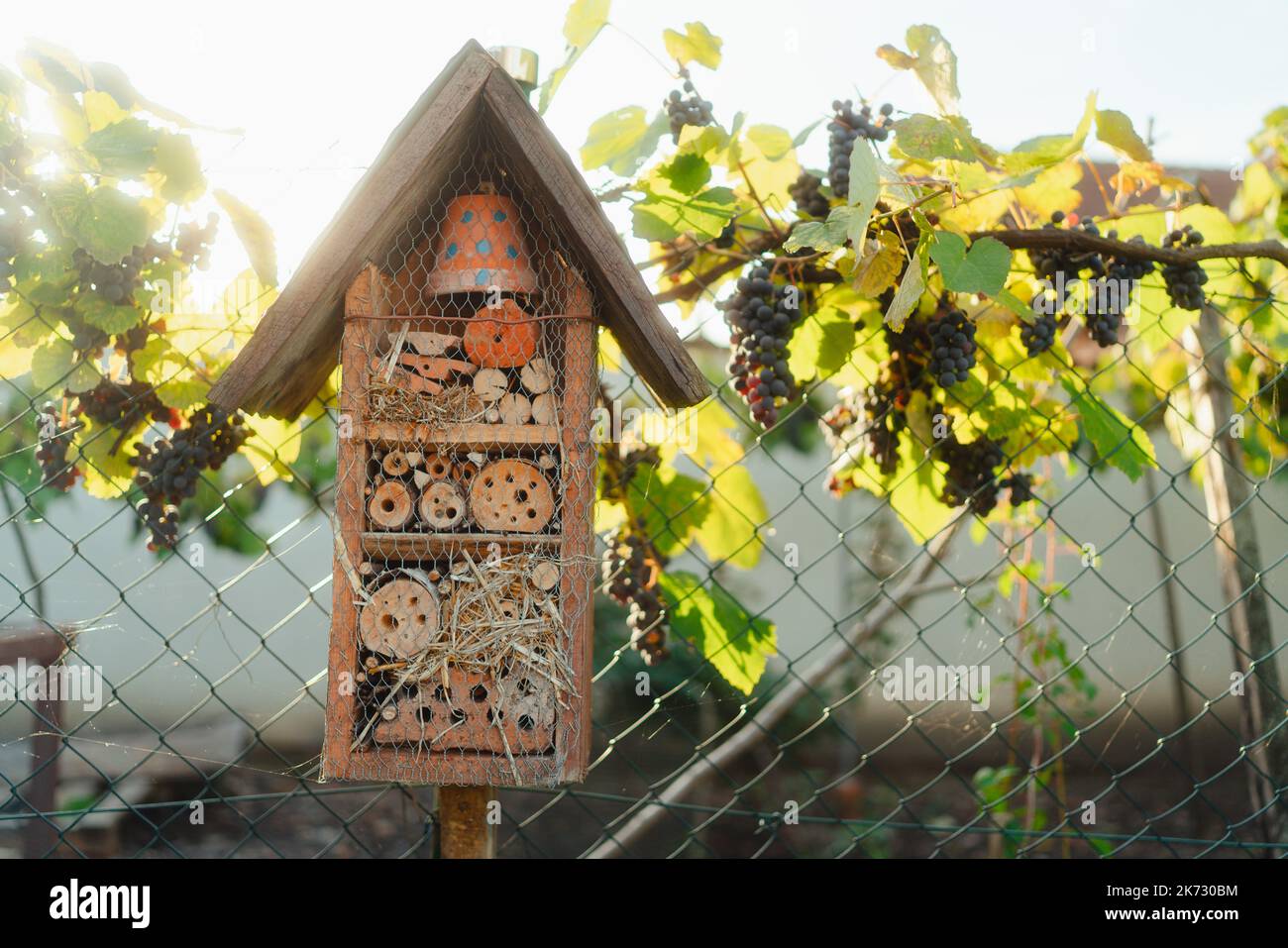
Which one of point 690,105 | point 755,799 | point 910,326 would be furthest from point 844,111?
point 755,799

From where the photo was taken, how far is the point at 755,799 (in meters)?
4.96

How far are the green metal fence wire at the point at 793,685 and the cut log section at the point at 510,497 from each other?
0.30 m

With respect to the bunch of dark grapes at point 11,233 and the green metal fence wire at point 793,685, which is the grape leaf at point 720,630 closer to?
the green metal fence wire at point 793,685

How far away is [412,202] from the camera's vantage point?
4.38ft

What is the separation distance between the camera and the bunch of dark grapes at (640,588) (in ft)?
5.21

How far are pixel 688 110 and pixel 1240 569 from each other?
4.63 ft

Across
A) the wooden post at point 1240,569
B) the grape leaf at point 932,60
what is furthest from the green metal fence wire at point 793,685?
the grape leaf at point 932,60

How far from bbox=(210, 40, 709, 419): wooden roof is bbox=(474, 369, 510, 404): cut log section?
16 centimetres

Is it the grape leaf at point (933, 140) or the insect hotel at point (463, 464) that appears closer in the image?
the insect hotel at point (463, 464)

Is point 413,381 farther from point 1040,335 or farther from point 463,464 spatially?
point 1040,335

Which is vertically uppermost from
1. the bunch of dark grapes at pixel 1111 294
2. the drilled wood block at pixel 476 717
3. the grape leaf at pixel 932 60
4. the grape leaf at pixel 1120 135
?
the grape leaf at pixel 932 60

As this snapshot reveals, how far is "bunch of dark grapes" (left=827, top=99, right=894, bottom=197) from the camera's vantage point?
4.92 ft

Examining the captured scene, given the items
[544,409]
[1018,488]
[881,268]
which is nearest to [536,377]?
[544,409]

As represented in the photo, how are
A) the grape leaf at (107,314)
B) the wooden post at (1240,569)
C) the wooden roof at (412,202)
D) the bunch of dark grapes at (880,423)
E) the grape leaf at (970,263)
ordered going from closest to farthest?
the wooden roof at (412,202) → the grape leaf at (970,263) → the grape leaf at (107,314) → the bunch of dark grapes at (880,423) → the wooden post at (1240,569)
